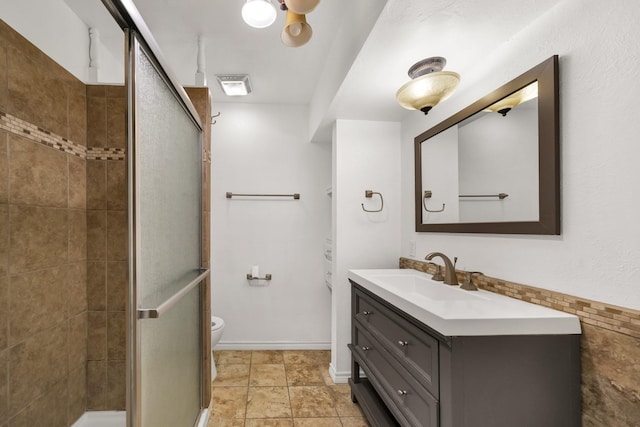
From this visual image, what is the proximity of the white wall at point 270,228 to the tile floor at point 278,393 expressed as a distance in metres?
0.28

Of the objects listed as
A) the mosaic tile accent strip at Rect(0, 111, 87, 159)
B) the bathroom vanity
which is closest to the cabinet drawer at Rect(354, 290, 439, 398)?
the bathroom vanity

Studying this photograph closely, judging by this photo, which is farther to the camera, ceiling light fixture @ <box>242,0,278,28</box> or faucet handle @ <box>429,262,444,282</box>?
faucet handle @ <box>429,262,444,282</box>

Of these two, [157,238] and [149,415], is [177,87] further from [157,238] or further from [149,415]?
[149,415]

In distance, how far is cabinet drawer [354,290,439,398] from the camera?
1194 millimetres

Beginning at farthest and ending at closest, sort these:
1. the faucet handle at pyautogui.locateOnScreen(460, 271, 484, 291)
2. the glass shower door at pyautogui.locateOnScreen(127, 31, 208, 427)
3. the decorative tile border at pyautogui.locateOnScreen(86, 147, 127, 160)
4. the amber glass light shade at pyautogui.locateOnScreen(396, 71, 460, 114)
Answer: the decorative tile border at pyautogui.locateOnScreen(86, 147, 127, 160) → the faucet handle at pyautogui.locateOnScreen(460, 271, 484, 291) → the amber glass light shade at pyautogui.locateOnScreen(396, 71, 460, 114) → the glass shower door at pyautogui.locateOnScreen(127, 31, 208, 427)

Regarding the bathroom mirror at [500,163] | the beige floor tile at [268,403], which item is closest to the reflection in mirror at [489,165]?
the bathroom mirror at [500,163]

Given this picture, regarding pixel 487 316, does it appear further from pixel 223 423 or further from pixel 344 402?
pixel 223 423

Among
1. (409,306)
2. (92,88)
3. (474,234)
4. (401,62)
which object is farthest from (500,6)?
(92,88)

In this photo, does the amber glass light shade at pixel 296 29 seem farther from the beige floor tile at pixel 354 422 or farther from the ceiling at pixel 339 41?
the beige floor tile at pixel 354 422

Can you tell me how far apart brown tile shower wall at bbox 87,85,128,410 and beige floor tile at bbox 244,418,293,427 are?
75 centimetres

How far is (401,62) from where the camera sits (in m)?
1.65

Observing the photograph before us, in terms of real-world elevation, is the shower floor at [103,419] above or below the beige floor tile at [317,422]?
above

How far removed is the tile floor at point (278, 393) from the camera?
198cm

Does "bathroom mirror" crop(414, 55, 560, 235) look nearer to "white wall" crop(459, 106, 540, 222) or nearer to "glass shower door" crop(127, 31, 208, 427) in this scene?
"white wall" crop(459, 106, 540, 222)
